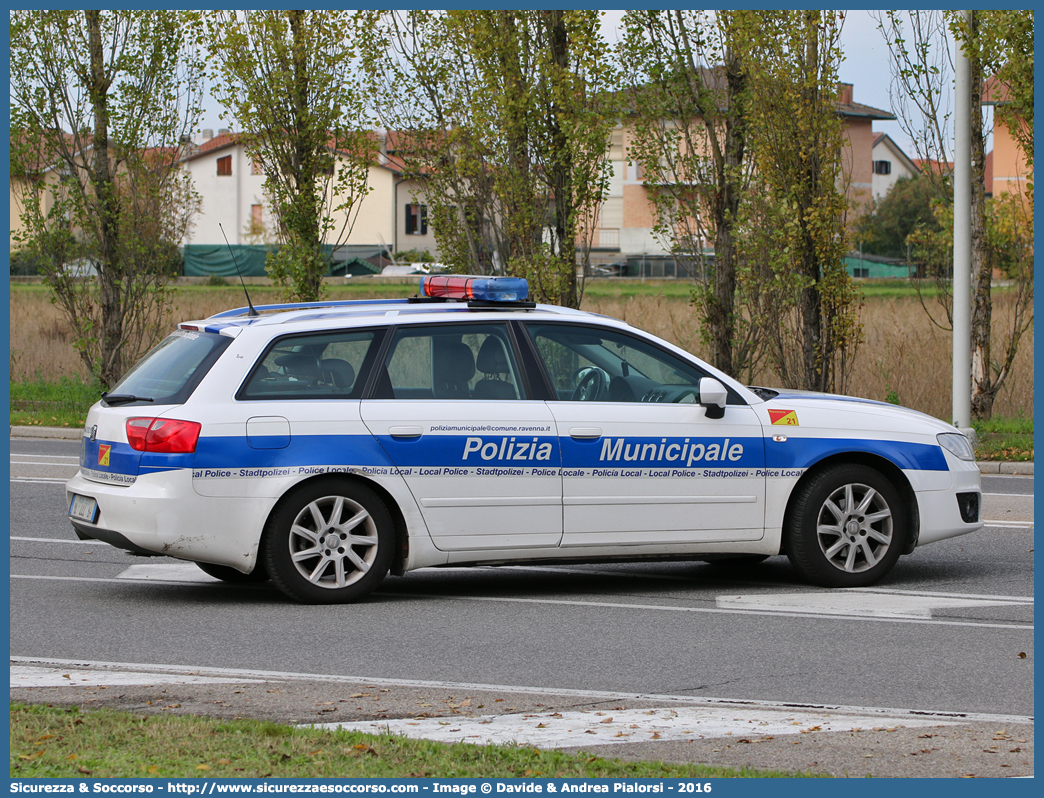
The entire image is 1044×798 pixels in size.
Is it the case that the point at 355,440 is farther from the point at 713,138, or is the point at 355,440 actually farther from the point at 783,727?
the point at 713,138

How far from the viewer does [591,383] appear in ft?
25.8

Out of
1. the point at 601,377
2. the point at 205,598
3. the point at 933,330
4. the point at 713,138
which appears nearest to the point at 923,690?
the point at 601,377

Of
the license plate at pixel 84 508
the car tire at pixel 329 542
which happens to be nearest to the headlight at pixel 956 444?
the car tire at pixel 329 542

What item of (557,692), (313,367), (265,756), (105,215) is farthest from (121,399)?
(105,215)

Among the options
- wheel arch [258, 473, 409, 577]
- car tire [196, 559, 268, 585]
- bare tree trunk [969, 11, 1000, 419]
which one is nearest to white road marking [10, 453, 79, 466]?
car tire [196, 559, 268, 585]

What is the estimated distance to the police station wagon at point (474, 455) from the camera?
728 centimetres

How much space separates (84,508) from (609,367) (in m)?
3.07

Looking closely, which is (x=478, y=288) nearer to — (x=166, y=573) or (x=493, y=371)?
(x=493, y=371)

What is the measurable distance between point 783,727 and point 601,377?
313 cm

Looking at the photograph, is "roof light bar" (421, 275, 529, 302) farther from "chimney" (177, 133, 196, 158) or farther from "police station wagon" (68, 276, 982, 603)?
"chimney" (177, 133, 196, 158)

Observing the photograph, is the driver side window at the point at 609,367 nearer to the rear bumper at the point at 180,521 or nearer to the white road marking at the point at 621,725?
the rear bumper at the point at 180,521

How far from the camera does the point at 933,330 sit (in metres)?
21.6

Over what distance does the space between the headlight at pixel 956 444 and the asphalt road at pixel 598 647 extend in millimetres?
797

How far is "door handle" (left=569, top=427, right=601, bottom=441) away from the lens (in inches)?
300
